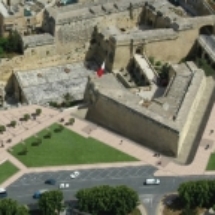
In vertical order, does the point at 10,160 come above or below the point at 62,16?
below

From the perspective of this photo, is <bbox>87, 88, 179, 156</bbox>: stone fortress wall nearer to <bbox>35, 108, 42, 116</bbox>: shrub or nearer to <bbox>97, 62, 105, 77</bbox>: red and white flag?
<bbox>35, 108, 42, 116</bbox>: shrub

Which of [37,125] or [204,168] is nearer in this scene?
[204,168]

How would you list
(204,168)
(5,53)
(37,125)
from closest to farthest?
(204,168)
(37,125)
(5,53)

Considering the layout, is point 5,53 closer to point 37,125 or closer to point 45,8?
point 45,8

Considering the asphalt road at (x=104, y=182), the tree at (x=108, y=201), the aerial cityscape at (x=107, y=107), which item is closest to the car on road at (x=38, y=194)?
the aerial cityscape at (x=107, y=107)

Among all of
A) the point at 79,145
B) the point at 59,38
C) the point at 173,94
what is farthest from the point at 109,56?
the point at 79,145

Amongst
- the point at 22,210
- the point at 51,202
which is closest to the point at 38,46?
the point at 51,202

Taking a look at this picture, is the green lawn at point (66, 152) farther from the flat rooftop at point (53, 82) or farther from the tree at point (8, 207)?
the flat rooftop at point (53, 82)

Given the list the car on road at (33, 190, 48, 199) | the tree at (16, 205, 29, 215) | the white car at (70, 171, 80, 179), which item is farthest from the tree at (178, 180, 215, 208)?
the tree at (16, 205, 29, 215)
